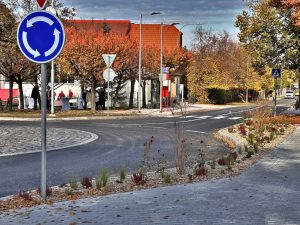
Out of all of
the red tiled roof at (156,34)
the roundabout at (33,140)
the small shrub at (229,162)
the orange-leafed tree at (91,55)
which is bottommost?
the roundabout at (33,140)

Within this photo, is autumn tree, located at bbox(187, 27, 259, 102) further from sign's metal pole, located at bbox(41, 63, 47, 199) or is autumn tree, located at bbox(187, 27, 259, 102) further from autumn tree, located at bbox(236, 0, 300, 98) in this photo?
sign's metal pole, located at bbox(41, 63, 47, 199)

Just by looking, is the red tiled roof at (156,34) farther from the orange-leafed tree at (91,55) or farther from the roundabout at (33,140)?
the roundabout at (33,140)

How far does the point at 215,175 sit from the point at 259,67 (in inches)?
827

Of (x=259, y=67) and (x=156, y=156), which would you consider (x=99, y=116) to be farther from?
(x=156, y=156)

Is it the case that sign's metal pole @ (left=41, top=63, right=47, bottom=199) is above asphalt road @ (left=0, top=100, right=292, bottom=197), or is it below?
above

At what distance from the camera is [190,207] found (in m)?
6.30

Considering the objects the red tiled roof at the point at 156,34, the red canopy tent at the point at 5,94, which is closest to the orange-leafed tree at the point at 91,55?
the red canopy tent at the point at 5,94

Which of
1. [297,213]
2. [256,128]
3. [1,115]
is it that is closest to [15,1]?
[1,115]

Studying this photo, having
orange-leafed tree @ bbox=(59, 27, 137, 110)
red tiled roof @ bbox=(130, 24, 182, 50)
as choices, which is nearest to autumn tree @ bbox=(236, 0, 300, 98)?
orange-leafed tree @ bbox=(59, 27, 137, 110)

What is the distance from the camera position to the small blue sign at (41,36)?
638 cm

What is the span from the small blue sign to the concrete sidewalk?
6.33ft

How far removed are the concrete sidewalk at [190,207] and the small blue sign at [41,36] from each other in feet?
6.33

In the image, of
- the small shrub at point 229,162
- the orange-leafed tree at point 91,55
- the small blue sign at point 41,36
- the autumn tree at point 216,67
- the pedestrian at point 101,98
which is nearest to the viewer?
the small blue sign at point 41,36

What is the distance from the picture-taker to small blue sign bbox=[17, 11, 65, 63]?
6.38 m
